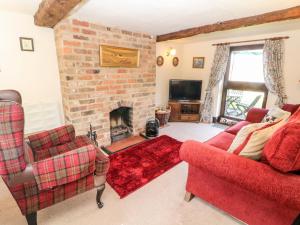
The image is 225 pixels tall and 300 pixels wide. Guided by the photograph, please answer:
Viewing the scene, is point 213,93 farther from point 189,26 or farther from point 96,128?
point 96,128

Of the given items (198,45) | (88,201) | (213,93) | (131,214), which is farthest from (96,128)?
(198,45)

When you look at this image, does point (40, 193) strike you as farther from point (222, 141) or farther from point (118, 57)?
point (118, 57)

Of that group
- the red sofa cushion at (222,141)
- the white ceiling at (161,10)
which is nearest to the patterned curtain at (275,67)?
the white ceiling at (161,10)

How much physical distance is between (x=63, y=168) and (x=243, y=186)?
4.67 feet

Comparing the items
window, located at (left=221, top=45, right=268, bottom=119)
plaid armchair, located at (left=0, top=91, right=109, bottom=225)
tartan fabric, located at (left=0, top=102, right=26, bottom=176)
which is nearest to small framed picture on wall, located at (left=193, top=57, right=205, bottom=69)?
window, located at (left=221, top=45, right=268, bottom=119)

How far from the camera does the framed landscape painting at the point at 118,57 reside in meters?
2.82

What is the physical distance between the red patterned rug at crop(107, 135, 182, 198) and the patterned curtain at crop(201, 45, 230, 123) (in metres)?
1.57

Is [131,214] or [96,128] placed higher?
[96,128]

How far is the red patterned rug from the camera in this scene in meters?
2.14

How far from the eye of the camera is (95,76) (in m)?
2.80

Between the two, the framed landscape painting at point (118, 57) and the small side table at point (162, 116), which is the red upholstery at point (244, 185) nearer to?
the framed landscape painting at point (118, 57)

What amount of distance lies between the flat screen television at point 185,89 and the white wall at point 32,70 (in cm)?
275

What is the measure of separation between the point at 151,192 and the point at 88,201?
698mm

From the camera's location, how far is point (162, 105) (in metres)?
4.76
